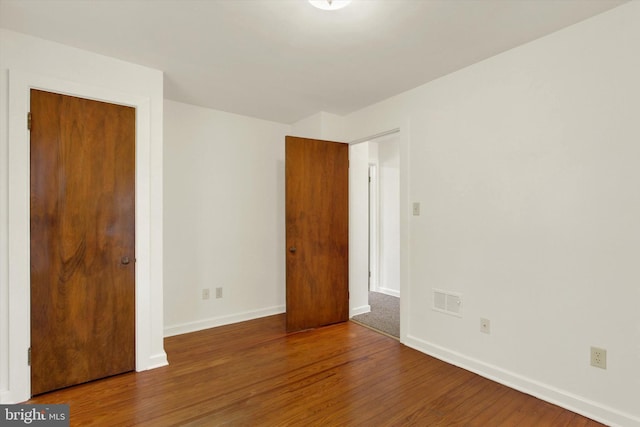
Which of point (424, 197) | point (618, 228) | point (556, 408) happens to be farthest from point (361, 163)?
point (556, 408)

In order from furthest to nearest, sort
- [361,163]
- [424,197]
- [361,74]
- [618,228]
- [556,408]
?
1. [361,163]
2. [424,197]
3. [361,74]
4. [556,408]
5. [618,228]

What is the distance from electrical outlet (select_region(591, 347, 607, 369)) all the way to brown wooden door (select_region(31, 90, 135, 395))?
3.24 m

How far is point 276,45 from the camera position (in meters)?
2.21

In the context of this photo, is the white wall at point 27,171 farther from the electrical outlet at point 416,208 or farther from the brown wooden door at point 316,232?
the electrical outlet at point 416,208

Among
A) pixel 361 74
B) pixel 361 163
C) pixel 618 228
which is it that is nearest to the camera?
pixel 618 228

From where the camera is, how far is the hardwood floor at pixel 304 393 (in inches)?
74.5

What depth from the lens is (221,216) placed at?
12.0 feet

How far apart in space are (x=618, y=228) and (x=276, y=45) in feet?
8.16

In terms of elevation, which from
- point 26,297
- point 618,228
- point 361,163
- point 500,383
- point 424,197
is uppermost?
point 361,163

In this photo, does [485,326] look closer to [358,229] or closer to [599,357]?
[599,357]

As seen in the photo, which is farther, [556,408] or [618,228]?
[556,408]

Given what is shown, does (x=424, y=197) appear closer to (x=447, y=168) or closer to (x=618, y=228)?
(x=447, y=168)

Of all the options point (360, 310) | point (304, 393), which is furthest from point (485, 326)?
point (360, 310)

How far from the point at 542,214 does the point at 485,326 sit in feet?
3.17
